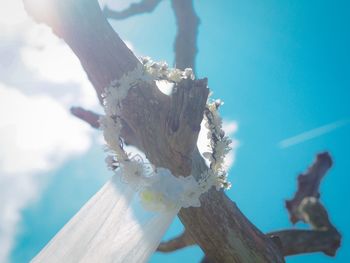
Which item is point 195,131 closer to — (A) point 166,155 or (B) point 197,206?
(A) point 166,155

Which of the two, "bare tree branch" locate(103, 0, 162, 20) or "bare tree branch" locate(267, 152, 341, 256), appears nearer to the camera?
"bare tree branch" locate(267, 152, 341, 256)

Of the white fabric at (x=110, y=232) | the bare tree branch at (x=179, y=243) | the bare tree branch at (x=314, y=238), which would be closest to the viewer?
the white fabric at (x=110, y=232)

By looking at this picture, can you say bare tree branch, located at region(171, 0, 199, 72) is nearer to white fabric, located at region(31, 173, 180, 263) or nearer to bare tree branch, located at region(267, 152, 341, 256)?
bare tree branch, located at region(267, 152, 341, 256)

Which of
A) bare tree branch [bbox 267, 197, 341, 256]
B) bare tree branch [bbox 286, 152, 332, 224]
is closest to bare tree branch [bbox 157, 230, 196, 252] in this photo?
bare tree branch [bbox 267, 197, 341, 256]

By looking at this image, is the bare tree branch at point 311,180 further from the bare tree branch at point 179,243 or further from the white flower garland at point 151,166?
the white flower garland at point 151,166

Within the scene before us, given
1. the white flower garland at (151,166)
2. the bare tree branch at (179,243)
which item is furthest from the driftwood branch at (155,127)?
the bare tree branch at (179,243)

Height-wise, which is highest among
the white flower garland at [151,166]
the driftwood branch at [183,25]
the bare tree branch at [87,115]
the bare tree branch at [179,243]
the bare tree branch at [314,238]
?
the driftwood branch at [183,25]

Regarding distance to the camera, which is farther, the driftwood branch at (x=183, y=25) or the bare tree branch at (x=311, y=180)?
the driftwood branch at (x=183, y=25)
